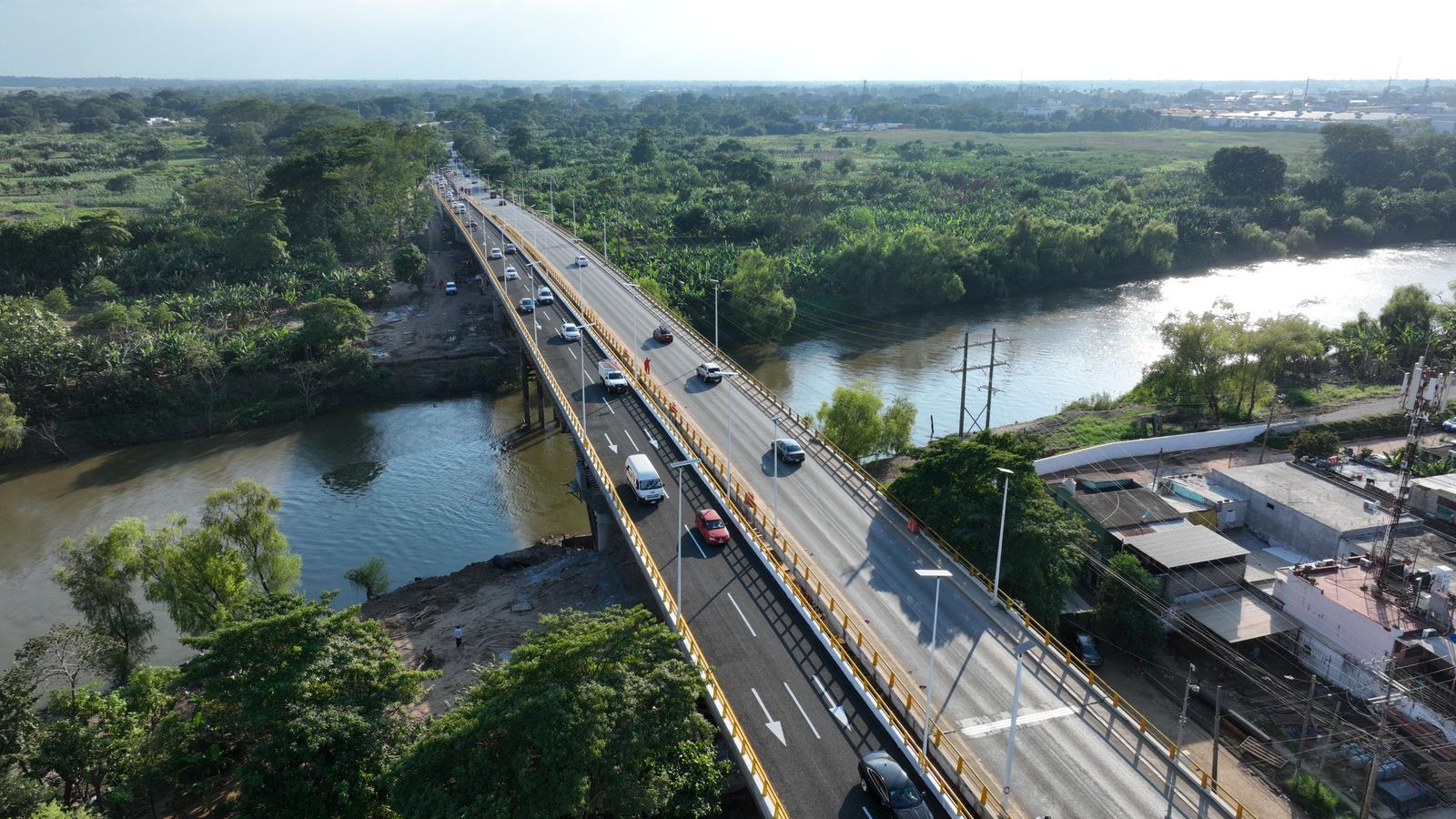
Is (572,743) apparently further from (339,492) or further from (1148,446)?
(1148,446)

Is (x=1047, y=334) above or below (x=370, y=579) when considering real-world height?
above

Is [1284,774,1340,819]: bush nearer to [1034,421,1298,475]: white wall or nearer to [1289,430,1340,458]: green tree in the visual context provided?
[1034,421,1298,475]: white wall

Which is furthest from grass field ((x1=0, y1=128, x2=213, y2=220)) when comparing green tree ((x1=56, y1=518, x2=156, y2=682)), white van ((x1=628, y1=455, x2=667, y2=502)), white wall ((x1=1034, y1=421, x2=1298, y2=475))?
white wall ((x1=1034, y1=421, x2=1298, y2=475))

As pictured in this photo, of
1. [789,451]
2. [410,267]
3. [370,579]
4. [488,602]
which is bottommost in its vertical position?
[370,579]

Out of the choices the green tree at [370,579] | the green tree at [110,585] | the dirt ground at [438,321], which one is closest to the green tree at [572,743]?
the green tree at [110,585]

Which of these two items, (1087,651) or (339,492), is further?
(339,492)

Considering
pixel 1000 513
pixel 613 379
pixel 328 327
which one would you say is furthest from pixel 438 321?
pixel 1000 513

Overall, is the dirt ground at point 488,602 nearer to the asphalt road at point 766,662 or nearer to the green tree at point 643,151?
the asphalt road at point 766,662

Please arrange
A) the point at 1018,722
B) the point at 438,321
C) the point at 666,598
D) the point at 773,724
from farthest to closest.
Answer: the point at 438,321 < the point at 666,598 < the point at 1018,722 < the point at 773,724
